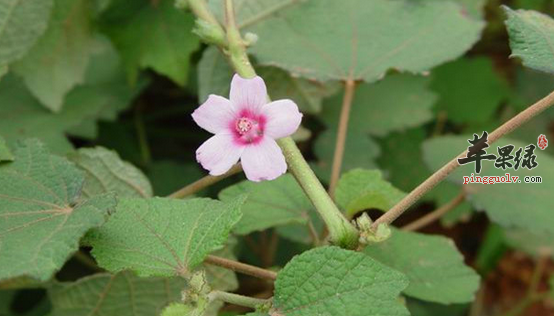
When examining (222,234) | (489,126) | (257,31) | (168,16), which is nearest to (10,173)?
(222,234)

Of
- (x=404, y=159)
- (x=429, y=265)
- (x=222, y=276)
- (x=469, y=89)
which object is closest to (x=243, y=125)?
(x=222, y=276)

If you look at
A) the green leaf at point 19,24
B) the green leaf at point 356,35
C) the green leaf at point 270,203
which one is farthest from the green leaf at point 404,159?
the green leaf at point 19,24

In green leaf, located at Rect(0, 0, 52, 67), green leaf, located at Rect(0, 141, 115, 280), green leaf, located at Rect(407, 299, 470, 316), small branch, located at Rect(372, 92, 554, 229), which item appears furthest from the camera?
green leaf, located at Rect(407, 299, 470, 316)

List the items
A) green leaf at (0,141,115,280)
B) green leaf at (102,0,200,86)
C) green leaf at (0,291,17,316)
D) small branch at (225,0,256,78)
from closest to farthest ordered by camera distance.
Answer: green leaf at (0,141,115,280)
small branch at (225,0,256,78)
green leaf at (0,291,17,316)
green leaf at (102,0,200,86)

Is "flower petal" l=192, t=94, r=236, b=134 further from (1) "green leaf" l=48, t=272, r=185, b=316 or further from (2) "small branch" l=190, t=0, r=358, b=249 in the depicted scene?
(1) "green leaf" l=48, t=272, r=185, b=316

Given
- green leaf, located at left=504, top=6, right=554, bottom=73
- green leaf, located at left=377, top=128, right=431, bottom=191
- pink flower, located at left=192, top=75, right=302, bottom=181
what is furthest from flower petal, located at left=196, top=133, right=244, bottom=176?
green leaf, located at left=377, top=128, right=431, bottom=191

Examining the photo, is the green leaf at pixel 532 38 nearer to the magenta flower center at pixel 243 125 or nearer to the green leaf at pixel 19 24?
the magenta flower center at pixel 243 125

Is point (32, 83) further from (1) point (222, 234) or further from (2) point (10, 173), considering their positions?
(1) point (222, 234)

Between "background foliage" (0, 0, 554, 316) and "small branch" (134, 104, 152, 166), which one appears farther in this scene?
"small branch" (134, 104, 152, 166)
